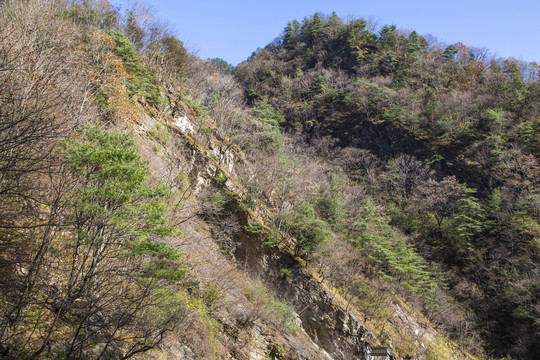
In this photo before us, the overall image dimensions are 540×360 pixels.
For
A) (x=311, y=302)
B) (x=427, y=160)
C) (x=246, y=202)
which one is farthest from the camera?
(x=427, y=160)

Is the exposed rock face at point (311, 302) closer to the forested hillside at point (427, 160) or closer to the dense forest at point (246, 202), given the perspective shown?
the dense forest at point (246, 202)

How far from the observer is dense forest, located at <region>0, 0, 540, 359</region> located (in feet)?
18.3

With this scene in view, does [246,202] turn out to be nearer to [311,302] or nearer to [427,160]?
[311,302]

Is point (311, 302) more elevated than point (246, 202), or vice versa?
point (246, 202)

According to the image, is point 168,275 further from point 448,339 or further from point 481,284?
point 481,284

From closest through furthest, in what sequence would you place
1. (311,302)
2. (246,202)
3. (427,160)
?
(311,302)
(246,202)
(427,160)

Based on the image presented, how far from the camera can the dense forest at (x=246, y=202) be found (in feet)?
18.3

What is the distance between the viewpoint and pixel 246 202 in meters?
17.5

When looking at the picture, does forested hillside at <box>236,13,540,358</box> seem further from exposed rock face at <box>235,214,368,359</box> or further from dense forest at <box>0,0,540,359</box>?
exposed rock face at <box>235,214,368,359</box>

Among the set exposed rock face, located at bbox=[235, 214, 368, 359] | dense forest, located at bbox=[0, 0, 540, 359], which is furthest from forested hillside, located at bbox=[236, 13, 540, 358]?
exposed rock face, located at bbox=[235, 214, 368, 359]

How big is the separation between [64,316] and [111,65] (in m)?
12.2

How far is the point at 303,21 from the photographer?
5962 cm

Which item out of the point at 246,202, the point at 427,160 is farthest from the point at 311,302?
the point at 427,160

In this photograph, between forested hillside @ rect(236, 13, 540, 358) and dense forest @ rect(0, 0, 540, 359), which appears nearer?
dense forest @ rect(0, 0, 540, 359)
